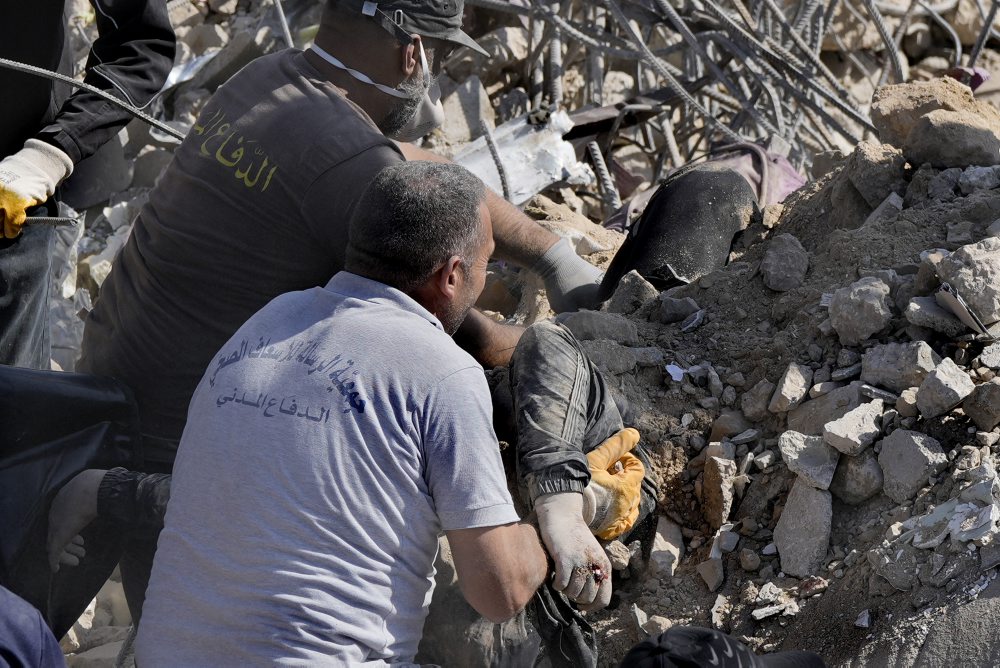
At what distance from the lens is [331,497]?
172 centimetres

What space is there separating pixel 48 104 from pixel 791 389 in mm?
2405

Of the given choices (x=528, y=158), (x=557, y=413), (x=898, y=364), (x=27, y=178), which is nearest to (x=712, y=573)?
(x=557, y=413)

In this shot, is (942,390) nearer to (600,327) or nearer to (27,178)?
(600,327)

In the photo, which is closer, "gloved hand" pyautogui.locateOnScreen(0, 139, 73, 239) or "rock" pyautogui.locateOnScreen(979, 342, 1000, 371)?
"rock" pyautogui.locateOnScreen(979, 342, 1000, 371)

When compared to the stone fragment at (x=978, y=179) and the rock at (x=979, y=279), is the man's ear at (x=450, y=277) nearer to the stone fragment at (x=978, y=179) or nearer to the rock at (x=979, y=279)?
the rock at (x=979, y=279)

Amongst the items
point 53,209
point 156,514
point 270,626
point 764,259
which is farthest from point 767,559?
point 53,209

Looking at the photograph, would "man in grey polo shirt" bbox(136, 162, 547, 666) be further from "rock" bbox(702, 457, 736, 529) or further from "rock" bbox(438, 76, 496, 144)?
"rock" bbox(438, 76, 496, 144)

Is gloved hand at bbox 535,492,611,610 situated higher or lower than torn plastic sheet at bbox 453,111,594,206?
higher

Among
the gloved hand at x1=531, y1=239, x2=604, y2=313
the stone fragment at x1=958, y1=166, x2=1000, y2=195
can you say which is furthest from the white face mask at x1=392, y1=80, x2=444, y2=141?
the stone fragment at x1=958, y1=166, x2=1000, y2=195

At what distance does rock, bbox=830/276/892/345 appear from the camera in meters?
2.72

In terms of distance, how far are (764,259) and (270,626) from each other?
2024 mm

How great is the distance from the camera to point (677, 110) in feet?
23.4

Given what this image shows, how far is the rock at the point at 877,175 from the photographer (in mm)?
3348

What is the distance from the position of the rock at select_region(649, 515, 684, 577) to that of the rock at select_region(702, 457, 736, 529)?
3.7 inches
